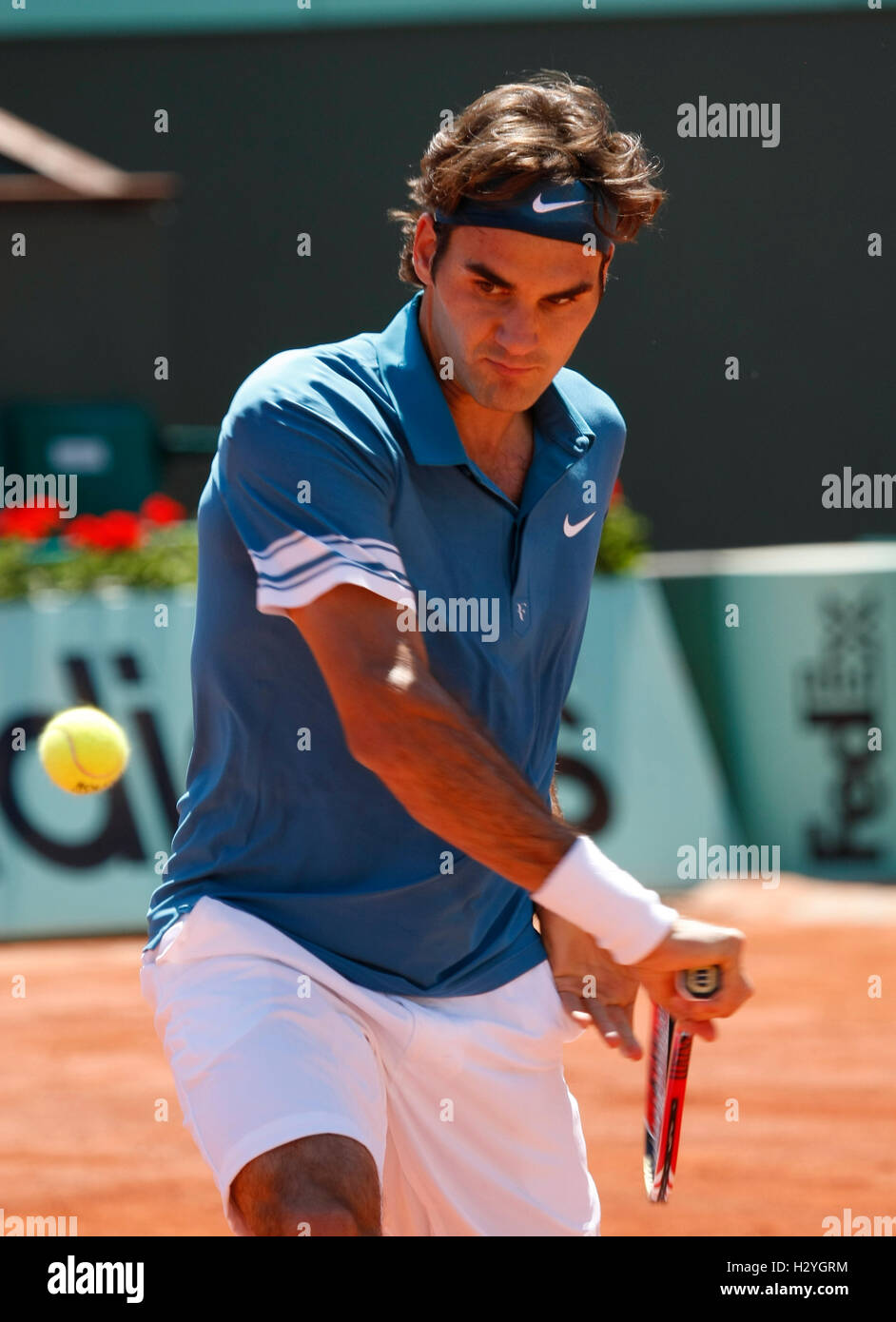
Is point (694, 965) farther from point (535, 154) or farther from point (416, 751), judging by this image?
point (535, 154)

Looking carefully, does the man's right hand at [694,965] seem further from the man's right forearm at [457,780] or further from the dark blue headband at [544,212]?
the dark blue headband at [544,212]

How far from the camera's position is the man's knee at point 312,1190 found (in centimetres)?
246

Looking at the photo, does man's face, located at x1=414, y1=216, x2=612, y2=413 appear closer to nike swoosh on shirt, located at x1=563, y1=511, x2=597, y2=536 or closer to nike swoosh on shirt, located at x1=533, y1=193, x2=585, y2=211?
nike swoosh on shirt, located at x1=533, y1=193, x2=585, y2=211

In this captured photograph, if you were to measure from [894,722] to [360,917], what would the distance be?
21.4ft

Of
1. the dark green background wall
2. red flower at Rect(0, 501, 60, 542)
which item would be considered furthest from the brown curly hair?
the dark green background wall

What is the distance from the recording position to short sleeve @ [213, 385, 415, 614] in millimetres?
2541

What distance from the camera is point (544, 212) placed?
2.73m

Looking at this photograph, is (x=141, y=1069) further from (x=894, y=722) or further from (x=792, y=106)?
(x=792, y=106)

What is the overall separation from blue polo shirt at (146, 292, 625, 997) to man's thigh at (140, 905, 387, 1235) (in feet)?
0.26

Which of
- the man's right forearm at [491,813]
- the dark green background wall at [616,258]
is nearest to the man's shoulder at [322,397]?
the man's right forearm at [491,813]

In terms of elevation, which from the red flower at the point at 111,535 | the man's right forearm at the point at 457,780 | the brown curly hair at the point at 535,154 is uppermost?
the brown curly hair at the point at 535,154

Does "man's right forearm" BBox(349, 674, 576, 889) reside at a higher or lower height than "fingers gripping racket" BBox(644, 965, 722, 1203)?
higher

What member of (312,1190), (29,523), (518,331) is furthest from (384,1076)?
(29,523)

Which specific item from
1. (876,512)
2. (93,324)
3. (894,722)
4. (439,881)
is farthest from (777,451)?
(439,881)
